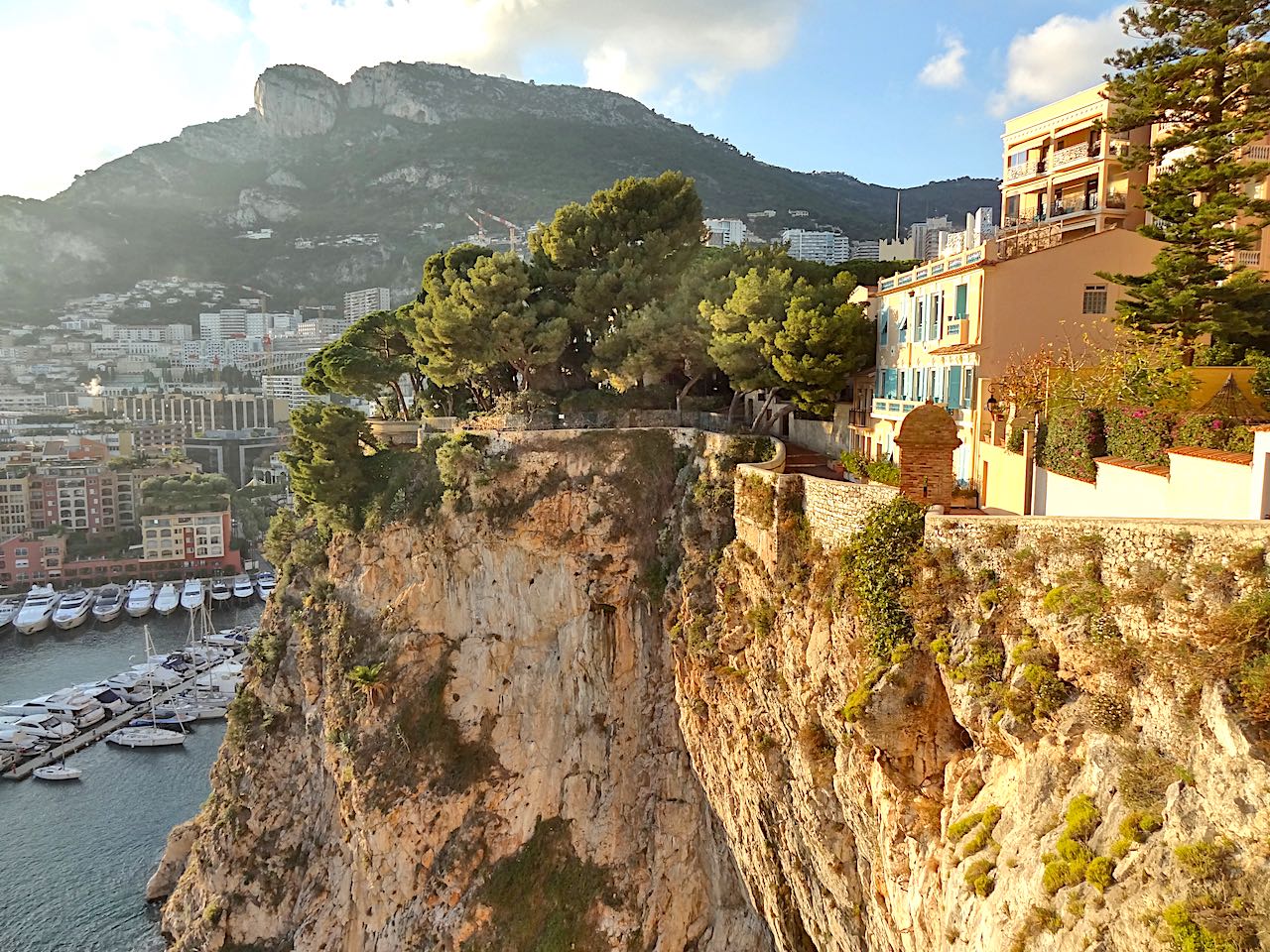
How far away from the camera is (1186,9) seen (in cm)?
1638

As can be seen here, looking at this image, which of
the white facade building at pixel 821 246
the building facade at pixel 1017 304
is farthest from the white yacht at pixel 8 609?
the white facade building at pixel 821 246

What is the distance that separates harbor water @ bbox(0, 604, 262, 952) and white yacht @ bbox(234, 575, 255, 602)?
17.1 meters

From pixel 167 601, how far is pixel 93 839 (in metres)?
34.9

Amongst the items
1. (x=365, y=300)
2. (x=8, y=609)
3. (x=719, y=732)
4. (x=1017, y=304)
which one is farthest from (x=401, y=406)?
(x=365, y=300)

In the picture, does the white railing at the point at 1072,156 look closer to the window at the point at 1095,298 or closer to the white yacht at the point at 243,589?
the window at the point at 1095,298

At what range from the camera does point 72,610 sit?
225 feet

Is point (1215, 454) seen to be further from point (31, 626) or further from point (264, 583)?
point (31, 626)

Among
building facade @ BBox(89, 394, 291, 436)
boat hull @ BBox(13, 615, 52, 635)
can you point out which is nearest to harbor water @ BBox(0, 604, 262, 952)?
boat hull @ BBox(13, 615, 52, 635)

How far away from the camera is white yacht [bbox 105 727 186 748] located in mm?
49250

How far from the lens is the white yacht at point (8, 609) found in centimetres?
6744

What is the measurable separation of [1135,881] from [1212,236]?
12.9 meters

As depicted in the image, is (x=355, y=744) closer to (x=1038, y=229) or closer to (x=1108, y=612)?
(x=1108, y=612)

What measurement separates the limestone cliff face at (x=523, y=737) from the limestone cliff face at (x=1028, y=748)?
21.4ft

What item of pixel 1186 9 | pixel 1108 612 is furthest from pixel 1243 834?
pixel 1186 9
